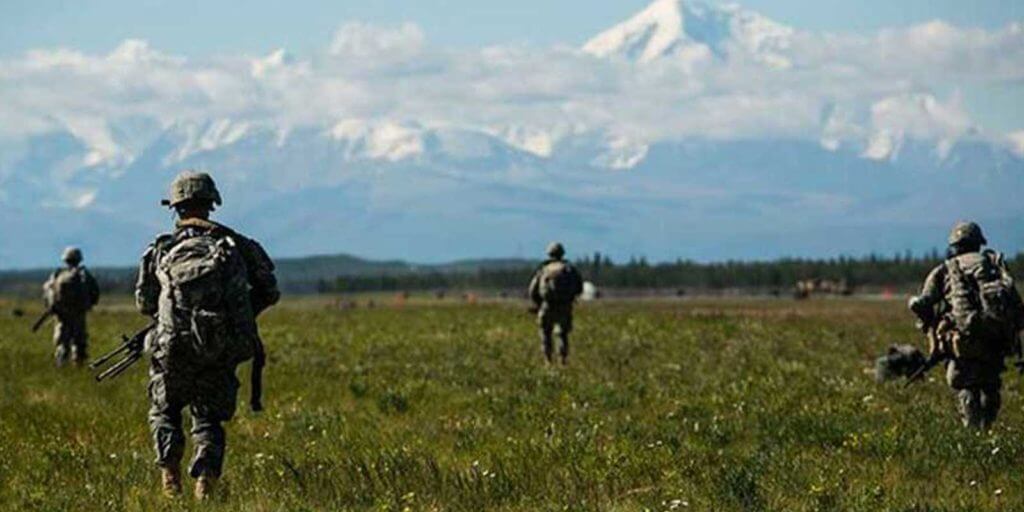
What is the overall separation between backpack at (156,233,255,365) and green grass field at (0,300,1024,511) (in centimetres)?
106

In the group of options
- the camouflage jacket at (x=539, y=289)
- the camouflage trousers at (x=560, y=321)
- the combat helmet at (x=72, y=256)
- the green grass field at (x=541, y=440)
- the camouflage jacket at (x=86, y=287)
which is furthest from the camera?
the camouflage jacket at (x=539, y=289)

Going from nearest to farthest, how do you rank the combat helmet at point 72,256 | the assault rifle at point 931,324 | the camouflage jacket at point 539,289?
the assault rifle at point 931,324
the combat helmet at point 72,256
the camouflage jacket at point 539,289

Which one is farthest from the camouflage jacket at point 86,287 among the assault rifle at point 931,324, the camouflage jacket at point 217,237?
the camouflage jacket at point 217,237

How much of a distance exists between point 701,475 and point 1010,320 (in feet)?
18.2

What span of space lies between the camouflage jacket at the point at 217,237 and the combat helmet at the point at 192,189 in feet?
0.55

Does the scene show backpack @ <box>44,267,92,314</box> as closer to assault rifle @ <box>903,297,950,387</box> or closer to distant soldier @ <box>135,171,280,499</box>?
assault rifle @ <box>903,297,950,387</box>

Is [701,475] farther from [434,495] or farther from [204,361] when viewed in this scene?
[204,361]

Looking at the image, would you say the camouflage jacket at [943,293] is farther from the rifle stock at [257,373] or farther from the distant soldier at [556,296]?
the distant soldier at [556,296]

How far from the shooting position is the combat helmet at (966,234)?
1761cm

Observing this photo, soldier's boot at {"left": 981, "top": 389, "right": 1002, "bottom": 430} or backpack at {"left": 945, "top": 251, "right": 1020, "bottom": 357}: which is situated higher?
backpack at {"left": 945, "top": 251, "right": 1020, "bottom": 357}

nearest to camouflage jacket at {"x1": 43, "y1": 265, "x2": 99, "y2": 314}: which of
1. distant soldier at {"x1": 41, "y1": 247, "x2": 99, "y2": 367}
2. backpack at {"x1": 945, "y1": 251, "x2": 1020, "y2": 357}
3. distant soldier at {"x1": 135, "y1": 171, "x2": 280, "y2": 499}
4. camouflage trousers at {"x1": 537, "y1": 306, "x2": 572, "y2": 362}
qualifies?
distant soldier at {"x1": 41, "y1": 247, "x2": 99, "y2": 367}

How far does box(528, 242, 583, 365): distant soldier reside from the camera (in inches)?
1266

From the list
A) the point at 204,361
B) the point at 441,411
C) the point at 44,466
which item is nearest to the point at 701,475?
the point at 204,361

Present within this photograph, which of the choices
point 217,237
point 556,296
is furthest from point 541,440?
point 556,296
